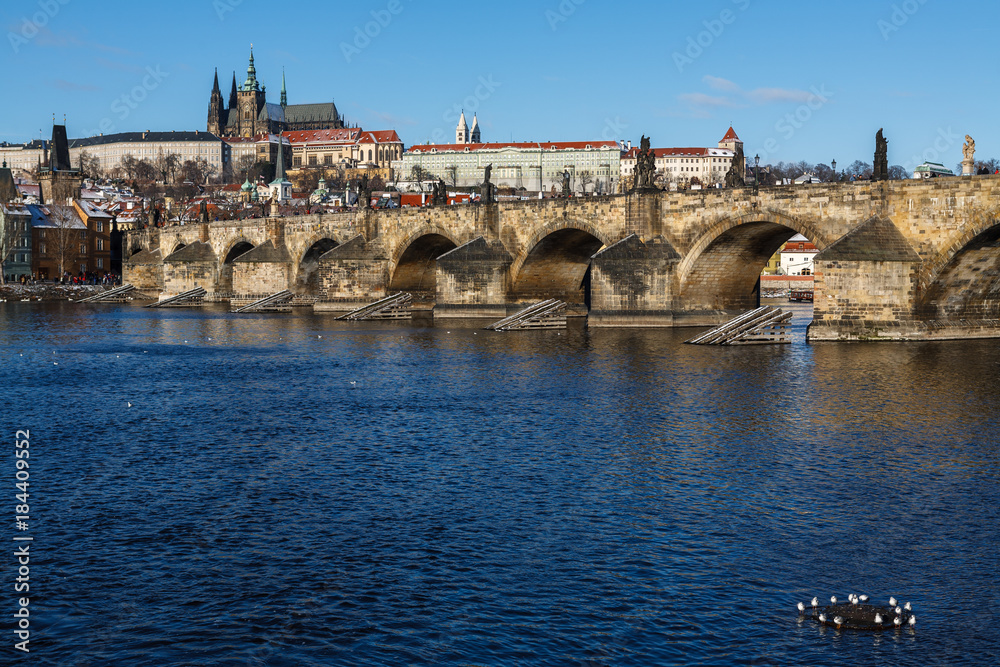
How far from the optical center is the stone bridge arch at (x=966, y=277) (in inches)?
1273

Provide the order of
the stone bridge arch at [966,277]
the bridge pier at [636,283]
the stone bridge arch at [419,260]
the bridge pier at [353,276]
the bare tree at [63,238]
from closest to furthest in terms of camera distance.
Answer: the stone bridge arch at [966,277] < the bridge pier at [636,283] < the stone bridge arch at [419,260] < the bridge pier at [353,276] < the bare tree at [63,238]

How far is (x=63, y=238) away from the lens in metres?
101

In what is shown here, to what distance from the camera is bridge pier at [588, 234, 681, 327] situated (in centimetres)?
4350

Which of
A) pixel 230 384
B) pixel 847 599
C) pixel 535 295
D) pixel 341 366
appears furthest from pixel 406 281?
pixel 847 599

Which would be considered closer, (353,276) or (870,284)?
(870,284)

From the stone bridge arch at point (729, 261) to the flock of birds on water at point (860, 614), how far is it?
1222 inches

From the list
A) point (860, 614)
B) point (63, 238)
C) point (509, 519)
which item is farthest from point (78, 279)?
point (860, 614)

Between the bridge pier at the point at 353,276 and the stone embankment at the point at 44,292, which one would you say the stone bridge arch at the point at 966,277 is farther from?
the stone embankment at the point at 44,292

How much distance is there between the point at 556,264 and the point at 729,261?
11.3 m

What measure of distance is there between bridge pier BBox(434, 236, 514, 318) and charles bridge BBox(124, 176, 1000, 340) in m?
0.07

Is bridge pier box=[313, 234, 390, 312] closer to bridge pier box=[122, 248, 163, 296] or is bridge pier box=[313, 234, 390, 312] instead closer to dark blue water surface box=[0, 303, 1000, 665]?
bridge pier box=[122, 248, 163, 296]

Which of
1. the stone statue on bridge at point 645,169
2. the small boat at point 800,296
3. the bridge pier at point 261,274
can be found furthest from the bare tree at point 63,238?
the stone statue on bridge at point 645,169

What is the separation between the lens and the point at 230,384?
87.4 ft

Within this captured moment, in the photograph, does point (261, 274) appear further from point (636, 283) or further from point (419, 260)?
point (636, 283)
